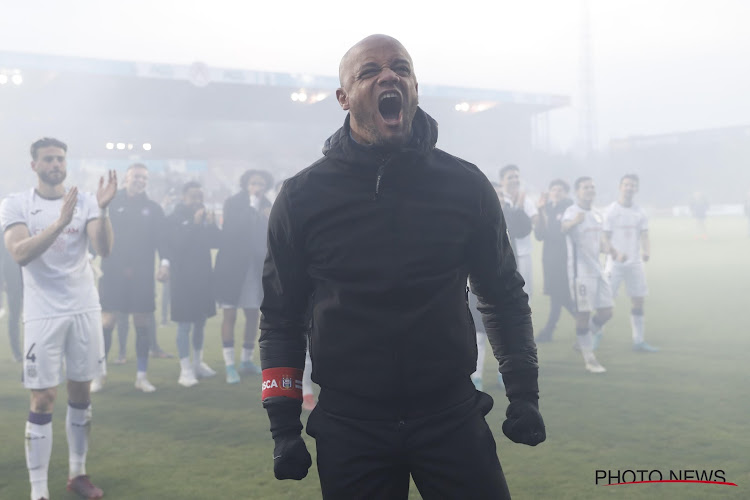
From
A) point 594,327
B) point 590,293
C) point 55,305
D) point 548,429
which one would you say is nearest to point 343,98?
point 55,305

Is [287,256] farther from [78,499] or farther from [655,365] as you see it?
[655,365]

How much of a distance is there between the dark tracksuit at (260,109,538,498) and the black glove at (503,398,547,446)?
55 mm

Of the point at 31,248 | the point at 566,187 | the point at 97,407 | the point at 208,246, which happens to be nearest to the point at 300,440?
the point at 31,248

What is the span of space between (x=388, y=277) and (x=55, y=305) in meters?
3.00

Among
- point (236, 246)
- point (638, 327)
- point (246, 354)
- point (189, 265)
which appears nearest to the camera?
point (189, 265)

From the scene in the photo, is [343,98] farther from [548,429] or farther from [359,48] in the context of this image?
[548,429]

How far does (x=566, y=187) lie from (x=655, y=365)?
272 cm

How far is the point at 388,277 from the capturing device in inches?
81.2

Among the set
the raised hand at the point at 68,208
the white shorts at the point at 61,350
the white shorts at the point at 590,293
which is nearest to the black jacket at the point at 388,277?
the raised hand at the point at 68,208

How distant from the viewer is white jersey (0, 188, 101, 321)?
14.1ft

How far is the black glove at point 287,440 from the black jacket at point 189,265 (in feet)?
18.3

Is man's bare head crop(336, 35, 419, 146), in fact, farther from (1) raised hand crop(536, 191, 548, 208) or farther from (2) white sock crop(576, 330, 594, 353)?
(1) raised hand crop(536, 191, 548, 208)

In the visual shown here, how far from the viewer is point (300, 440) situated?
2.14 m

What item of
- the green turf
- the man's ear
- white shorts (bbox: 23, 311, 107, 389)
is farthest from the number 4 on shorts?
the man's ear
